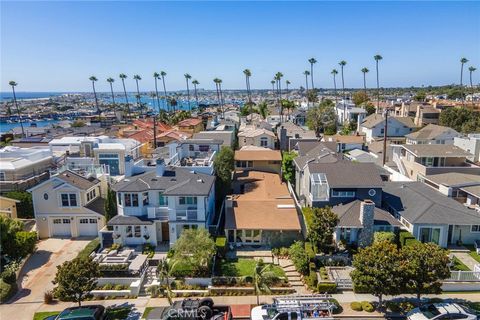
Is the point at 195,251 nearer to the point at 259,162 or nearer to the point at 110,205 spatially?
the point at 110,205

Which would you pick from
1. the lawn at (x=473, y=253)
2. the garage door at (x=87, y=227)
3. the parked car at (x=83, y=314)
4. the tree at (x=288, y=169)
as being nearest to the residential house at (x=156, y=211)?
the garage door at (x=87, y=227)

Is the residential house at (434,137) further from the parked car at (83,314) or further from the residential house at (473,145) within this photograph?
the parked car at (83,314)

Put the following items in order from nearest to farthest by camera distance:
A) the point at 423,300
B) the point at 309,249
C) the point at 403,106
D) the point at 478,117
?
the point at 423,300, the point at 309,249, the point at 478,117, the point at 403,106

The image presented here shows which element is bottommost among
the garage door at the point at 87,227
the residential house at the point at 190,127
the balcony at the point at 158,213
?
the garage door at the point at 87,227

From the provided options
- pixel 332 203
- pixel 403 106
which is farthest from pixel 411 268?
pixel 403 106

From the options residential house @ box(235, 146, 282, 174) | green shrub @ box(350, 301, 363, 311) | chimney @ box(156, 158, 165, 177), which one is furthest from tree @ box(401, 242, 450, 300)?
residential house @ box(235, 146, 282, 174)

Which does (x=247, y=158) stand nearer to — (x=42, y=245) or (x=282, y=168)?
(x=282, y=168)

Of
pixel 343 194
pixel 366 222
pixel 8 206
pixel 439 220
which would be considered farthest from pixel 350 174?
pixel 8 206
